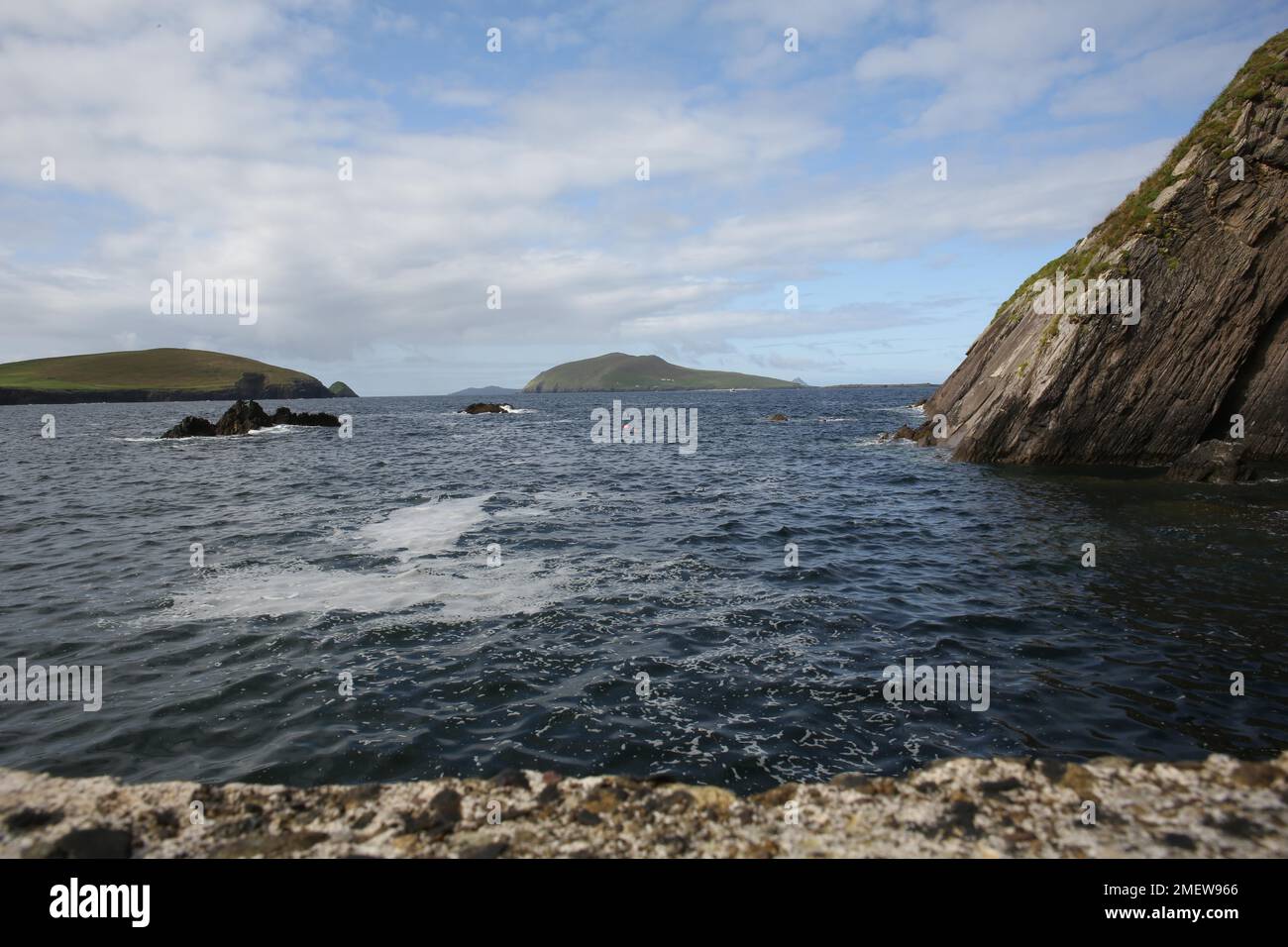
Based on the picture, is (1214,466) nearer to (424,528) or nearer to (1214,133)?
(1214,133)

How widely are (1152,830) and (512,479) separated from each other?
116ft

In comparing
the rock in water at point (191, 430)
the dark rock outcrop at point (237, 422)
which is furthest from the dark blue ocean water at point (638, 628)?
the dark rock outcrop at point (237, 422)

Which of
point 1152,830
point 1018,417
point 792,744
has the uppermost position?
point 1018,417

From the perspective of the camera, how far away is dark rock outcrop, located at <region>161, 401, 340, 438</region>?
7244 cm

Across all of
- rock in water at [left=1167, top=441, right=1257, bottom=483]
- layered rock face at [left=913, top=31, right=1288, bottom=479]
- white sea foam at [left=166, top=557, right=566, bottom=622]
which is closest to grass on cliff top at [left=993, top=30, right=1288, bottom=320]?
layered rock face at [left=913, top=31, right=1288, bottom=479]

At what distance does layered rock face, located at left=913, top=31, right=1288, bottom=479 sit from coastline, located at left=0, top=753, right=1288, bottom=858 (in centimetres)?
3144

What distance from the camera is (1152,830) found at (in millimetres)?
6543

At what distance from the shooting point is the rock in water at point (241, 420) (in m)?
75.4

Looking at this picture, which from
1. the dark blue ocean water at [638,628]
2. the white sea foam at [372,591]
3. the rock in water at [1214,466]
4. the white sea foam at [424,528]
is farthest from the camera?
the rock in water at [1214,466]

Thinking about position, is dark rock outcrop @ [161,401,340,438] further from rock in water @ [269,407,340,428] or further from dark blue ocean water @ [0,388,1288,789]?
dark blue ocean water @ [0,388,1288,789]

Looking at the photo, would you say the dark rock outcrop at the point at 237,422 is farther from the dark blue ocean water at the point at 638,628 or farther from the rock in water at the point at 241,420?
the dark blue ocean water at the point at 638,628

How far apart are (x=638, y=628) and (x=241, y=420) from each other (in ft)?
261
